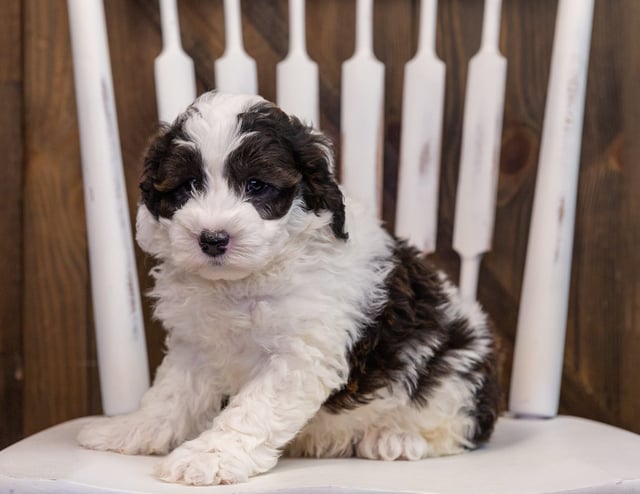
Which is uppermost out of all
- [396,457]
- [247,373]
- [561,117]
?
[561,117]

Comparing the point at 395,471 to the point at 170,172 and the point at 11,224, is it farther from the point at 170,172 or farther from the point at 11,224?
the point at 11,224

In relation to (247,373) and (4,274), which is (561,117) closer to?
(247,373)

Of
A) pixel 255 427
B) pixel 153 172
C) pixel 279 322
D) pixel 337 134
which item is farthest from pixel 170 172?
pixel 337 134

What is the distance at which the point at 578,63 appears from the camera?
63.3 inches

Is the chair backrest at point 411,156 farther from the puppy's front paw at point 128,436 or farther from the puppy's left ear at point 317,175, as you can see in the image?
A: the puppy's left ear at point 317,175

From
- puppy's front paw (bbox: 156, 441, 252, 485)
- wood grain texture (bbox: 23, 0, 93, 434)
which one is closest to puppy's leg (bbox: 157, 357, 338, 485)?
puppy's front paw (bbox: 156, 441, 252, 485)

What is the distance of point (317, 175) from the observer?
4.32 feet

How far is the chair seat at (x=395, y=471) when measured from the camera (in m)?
1.04

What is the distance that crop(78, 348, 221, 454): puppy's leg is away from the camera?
4.50 ft

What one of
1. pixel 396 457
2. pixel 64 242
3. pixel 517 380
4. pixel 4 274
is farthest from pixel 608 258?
pixel 4 274

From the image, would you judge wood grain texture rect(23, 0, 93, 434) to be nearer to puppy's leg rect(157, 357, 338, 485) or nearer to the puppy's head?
the puppy's head

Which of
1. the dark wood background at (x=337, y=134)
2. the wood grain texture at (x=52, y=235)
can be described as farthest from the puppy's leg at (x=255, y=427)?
the wood grain texture at (x=52, y=235)

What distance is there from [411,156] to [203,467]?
85 cm

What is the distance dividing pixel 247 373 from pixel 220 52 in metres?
0.90
